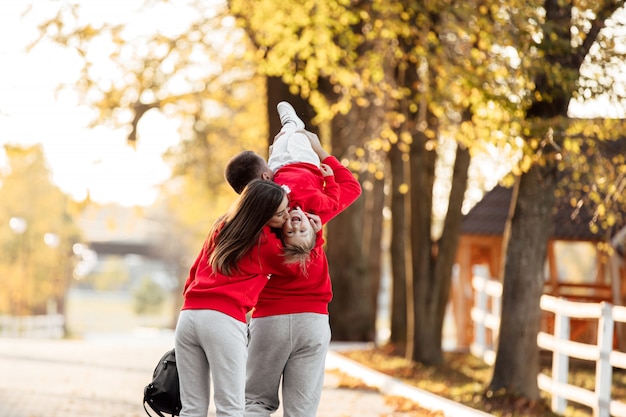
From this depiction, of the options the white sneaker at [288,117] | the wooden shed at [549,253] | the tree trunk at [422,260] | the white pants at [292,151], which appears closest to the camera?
the white pants at [292,151]

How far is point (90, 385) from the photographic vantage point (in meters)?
13.5

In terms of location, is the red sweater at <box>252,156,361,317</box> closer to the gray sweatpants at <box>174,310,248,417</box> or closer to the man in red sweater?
the man in red sweater

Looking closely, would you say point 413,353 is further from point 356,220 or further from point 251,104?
point 251,104

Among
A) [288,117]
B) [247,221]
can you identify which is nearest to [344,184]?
[288,117]

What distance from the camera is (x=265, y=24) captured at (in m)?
16.9

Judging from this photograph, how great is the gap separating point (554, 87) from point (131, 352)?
10183mm

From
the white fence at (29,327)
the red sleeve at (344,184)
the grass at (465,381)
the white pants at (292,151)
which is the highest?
the white pants at (292,151)

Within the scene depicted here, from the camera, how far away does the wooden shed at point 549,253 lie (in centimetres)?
1933

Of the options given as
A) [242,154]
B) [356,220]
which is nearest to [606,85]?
[242,154]

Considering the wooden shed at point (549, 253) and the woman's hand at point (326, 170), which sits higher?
the woman's hand at point (326, 170)

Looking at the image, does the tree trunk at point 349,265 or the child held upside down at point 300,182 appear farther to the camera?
the tree trunk at point 349,265

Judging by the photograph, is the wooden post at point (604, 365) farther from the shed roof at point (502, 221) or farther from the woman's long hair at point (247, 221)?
the shed roof at point (502, 221)

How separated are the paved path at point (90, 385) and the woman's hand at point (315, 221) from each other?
538cm

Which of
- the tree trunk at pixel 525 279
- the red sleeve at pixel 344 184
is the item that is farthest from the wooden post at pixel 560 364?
the red sleeve at pixel 344 184
